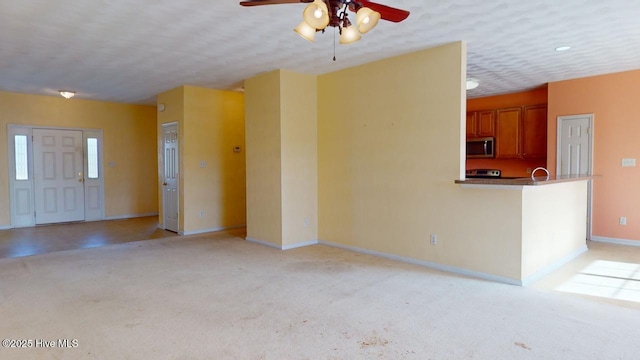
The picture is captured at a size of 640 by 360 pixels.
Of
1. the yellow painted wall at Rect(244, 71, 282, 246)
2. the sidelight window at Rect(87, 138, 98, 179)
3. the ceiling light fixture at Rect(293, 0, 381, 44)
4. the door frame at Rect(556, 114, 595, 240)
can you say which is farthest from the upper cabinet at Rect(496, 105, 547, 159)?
the sidelight window at Rect(87, 138, 98, 179)

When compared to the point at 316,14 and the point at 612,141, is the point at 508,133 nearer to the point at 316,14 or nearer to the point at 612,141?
the point at 612,141

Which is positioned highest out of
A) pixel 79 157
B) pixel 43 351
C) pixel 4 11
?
pixel 4 11

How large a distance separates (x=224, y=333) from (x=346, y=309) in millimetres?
984

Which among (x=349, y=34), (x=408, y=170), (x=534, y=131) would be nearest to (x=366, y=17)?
(x=349, y=34)

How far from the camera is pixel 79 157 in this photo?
7.53 meters

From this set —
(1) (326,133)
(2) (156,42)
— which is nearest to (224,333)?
(2) (156,42)

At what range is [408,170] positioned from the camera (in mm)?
4457

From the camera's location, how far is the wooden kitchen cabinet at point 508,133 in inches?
260

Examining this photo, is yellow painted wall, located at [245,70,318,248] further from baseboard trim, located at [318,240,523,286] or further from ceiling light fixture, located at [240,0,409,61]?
ceiling light fixture, located at [240,0,409,61]

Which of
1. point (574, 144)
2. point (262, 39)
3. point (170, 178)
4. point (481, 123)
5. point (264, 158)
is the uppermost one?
point (262, 39)

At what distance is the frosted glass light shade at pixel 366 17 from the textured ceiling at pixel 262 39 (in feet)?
2.63

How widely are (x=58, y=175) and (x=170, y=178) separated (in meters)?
2.52

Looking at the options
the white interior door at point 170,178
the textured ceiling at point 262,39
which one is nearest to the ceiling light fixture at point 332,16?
the textured ceiling at point 262,39

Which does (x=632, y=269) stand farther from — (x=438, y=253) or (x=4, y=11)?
(x=4, y=11)
